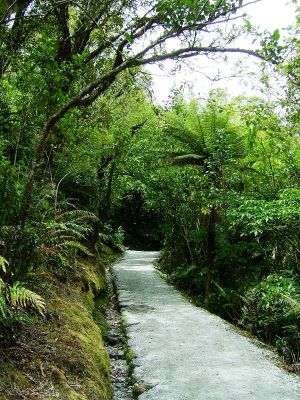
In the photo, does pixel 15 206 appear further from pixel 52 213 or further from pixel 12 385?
pixel 12 385

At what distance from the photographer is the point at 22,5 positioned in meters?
4.60

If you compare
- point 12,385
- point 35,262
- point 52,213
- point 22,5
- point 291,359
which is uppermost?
point 22,5

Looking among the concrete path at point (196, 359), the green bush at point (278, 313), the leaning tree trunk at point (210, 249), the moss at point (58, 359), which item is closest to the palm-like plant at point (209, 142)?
the leaning tree trunk at point (210, 249)

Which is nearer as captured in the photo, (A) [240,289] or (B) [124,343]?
(B) [124,343]

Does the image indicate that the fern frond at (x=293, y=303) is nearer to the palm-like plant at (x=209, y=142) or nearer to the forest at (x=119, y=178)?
the forest at (x=119, y=178)

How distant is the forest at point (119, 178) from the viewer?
3.13 m

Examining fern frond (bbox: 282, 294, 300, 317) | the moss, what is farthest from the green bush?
the moss

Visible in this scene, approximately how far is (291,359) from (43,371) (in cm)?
302

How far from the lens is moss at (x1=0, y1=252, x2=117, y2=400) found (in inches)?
97.2

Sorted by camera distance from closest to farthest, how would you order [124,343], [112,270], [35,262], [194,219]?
1. [35,262]
2. [124,343]
3. [194,219]
4. [112,270]

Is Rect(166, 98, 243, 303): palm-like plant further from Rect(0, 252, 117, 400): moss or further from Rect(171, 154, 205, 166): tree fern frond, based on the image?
Rect(0, 252, 117, 400): moss

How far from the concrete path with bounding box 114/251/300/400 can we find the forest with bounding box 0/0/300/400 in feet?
1.40

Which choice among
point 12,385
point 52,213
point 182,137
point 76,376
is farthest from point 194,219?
point 12,385

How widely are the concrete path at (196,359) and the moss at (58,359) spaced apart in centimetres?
49
